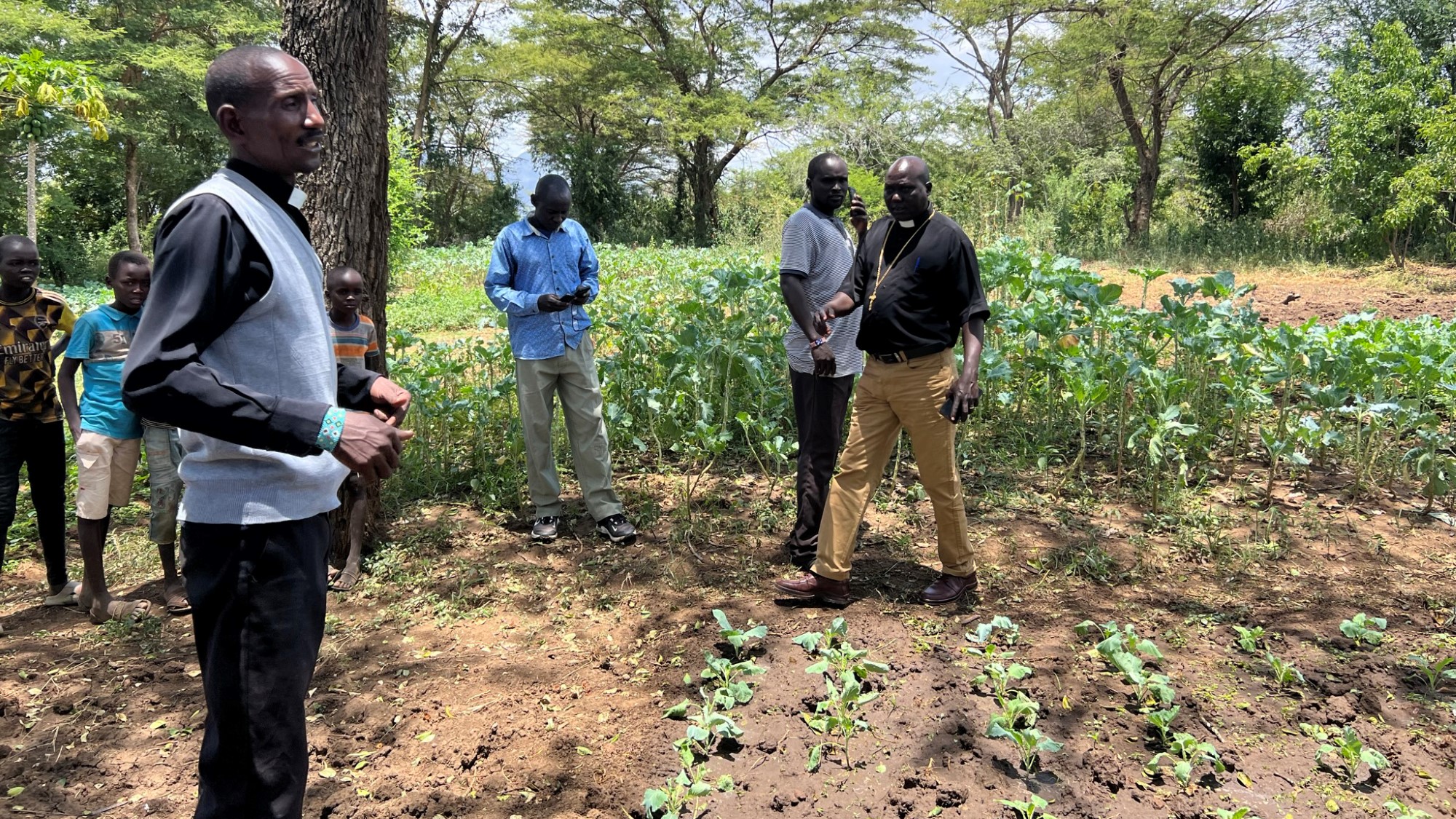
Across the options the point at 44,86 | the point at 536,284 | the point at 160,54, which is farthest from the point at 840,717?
the point at 160,54

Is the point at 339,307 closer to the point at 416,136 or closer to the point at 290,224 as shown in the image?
the point at 290,224

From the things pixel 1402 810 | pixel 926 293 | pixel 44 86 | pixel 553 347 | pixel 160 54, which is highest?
pixel 160 54

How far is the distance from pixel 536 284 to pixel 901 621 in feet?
7.62

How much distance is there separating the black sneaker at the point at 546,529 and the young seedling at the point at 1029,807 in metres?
2.63

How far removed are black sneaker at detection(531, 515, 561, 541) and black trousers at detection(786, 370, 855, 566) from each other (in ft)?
4.09

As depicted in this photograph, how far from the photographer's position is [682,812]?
2.36 meters

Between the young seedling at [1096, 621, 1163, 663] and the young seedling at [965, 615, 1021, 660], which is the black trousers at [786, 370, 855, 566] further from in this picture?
the young seedling at [1096, 621, 1163, 663]

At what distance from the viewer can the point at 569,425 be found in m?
4.45

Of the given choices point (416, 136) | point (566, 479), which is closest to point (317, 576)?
point (566, 479)

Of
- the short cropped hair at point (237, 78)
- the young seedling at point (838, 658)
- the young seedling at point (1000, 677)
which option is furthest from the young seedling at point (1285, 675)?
the short cropped hair at point (237, 78)

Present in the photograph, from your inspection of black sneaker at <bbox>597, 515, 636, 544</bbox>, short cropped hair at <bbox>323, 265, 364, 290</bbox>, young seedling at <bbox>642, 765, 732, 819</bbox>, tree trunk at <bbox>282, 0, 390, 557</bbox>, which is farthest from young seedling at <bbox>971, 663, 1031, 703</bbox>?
short cropped hair at <bbox>323, 265, 364, 290</bbox>

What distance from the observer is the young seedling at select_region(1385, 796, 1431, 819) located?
2.25 m

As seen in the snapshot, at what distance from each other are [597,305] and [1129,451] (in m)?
3.82

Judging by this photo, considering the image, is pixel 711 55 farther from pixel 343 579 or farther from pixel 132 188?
pixel 343 579
